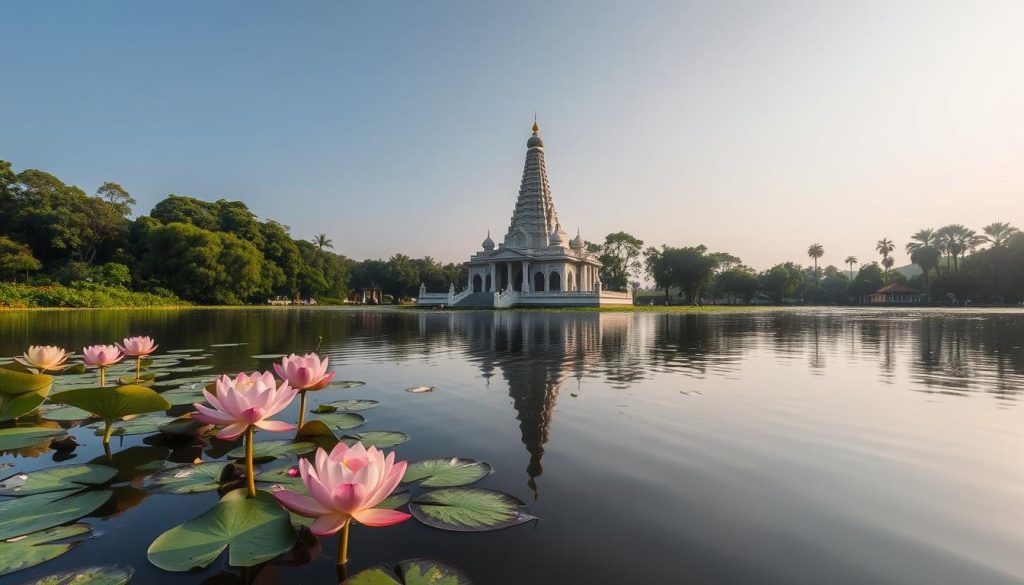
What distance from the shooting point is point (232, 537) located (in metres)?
2.30

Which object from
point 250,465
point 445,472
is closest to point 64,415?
point 250,465

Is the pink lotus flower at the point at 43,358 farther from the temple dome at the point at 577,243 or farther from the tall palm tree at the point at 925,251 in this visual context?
the tall palm tree at the point at 925,251

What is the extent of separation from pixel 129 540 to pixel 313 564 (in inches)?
41.3

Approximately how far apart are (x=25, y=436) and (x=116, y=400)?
1491mm

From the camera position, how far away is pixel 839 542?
→ 2.58 meters

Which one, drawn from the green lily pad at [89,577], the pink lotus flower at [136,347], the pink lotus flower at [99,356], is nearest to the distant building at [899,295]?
the pink lotus flower at [136,347]

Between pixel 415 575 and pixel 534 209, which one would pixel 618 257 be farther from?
pixel 415 575

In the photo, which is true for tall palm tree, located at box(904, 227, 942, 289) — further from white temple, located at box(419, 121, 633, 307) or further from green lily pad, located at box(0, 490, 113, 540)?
green lily pad, located at box(0, 490, 113, 540)

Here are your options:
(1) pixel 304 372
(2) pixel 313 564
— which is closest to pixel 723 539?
(2) pixel 313 564

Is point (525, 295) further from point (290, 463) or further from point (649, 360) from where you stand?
point (290, 463)

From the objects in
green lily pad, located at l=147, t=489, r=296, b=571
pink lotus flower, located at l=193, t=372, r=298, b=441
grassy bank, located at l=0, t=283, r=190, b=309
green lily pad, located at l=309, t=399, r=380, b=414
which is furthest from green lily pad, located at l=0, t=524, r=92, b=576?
grassy bank, located at l=0, t=283, r=190, b=309

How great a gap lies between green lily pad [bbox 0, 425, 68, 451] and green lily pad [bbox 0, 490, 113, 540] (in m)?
1.43

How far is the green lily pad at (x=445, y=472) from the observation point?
10.4 ft

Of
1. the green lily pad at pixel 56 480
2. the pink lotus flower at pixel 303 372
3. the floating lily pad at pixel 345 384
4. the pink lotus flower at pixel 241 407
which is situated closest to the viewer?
the pink lotus flower at pixel 241 407
